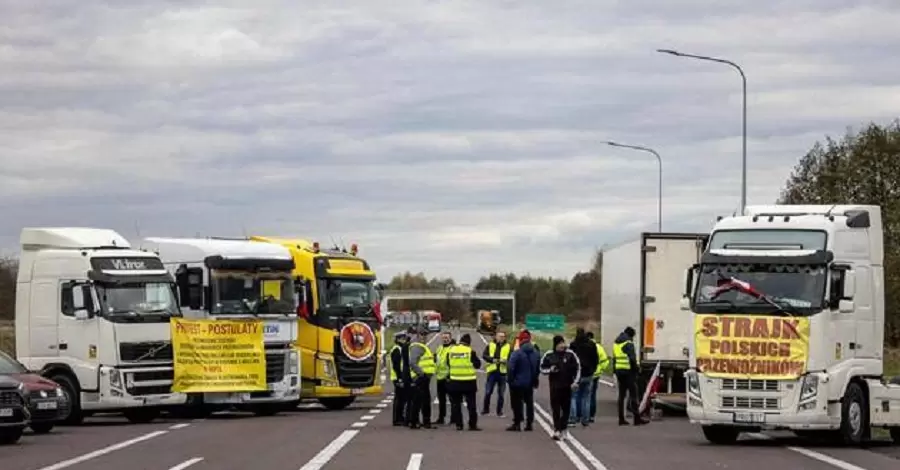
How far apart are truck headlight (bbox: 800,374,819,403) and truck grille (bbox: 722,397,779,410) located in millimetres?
411

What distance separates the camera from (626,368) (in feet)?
97.2

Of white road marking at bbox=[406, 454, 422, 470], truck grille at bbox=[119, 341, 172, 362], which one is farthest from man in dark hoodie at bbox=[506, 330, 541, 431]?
truck grille at bbox=[119, 341, 172, 362]

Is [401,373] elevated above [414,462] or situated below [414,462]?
above

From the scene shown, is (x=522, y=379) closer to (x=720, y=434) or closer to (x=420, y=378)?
(x=420, y=378)

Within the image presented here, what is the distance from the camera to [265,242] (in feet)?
112

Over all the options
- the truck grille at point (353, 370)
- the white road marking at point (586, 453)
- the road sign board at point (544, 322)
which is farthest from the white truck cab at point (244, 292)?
the road sign board at point (544, 322)

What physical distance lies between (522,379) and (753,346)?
5.35m

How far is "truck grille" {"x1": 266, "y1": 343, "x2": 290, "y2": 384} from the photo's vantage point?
32562 millimetres

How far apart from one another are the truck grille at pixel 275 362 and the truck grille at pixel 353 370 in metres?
2.02

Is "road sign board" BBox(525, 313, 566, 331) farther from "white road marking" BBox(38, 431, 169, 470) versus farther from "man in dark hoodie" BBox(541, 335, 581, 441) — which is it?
"white road marking" BBox(38, 431, 169, 470)

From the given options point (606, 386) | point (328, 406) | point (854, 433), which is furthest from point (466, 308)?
point (854, 433)

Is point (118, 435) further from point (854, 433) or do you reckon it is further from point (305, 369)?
point (854, 433)

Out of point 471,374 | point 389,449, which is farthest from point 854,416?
point 389,449

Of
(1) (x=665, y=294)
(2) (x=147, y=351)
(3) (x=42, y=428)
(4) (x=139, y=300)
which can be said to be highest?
(1) (x=665, y=294)
